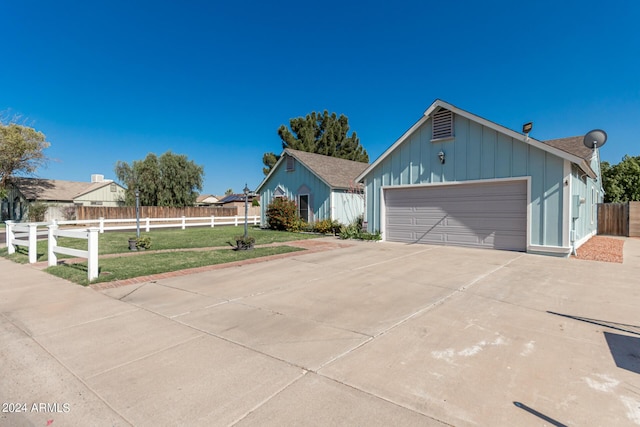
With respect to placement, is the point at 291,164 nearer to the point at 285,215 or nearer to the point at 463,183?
the point at 285,215

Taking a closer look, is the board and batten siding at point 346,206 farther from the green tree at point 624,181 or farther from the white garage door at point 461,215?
the green tree at point 624,181

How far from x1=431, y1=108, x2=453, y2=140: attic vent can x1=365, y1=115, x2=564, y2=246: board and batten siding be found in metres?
0.17

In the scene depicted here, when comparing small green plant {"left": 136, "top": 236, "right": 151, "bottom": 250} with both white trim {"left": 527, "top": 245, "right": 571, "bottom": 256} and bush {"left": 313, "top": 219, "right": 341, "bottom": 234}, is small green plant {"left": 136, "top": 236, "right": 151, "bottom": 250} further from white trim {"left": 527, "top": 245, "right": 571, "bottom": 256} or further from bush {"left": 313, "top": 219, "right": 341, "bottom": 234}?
white trim {"left": 527, "top": 245, "right": 571, "bottom": 256}

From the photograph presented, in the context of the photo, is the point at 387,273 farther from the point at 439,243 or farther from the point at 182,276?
the point at 439,243

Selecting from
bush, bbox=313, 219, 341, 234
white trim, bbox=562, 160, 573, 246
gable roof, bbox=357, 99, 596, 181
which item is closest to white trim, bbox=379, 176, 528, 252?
white trim, bbox=562, 160, 573, 246

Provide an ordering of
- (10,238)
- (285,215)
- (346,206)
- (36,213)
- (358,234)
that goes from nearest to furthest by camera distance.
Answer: (10,238) < (358,234) < (346,206) < (285,215) < (36,213)

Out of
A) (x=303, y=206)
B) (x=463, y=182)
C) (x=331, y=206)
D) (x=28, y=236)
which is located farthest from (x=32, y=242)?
(x=463, y=182)

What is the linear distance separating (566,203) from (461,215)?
3.02 metres

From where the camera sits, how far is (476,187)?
36.2ft

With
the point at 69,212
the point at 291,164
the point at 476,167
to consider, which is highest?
the point at 291,164

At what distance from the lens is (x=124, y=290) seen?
5805 mm

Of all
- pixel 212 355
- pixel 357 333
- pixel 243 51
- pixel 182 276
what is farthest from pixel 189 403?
pixel 243 51

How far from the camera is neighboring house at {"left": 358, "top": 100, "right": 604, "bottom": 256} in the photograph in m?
9.44

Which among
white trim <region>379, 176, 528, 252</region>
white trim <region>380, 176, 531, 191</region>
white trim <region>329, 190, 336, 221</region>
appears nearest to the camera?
white trim <region>379, 176, 528, 252</region>
